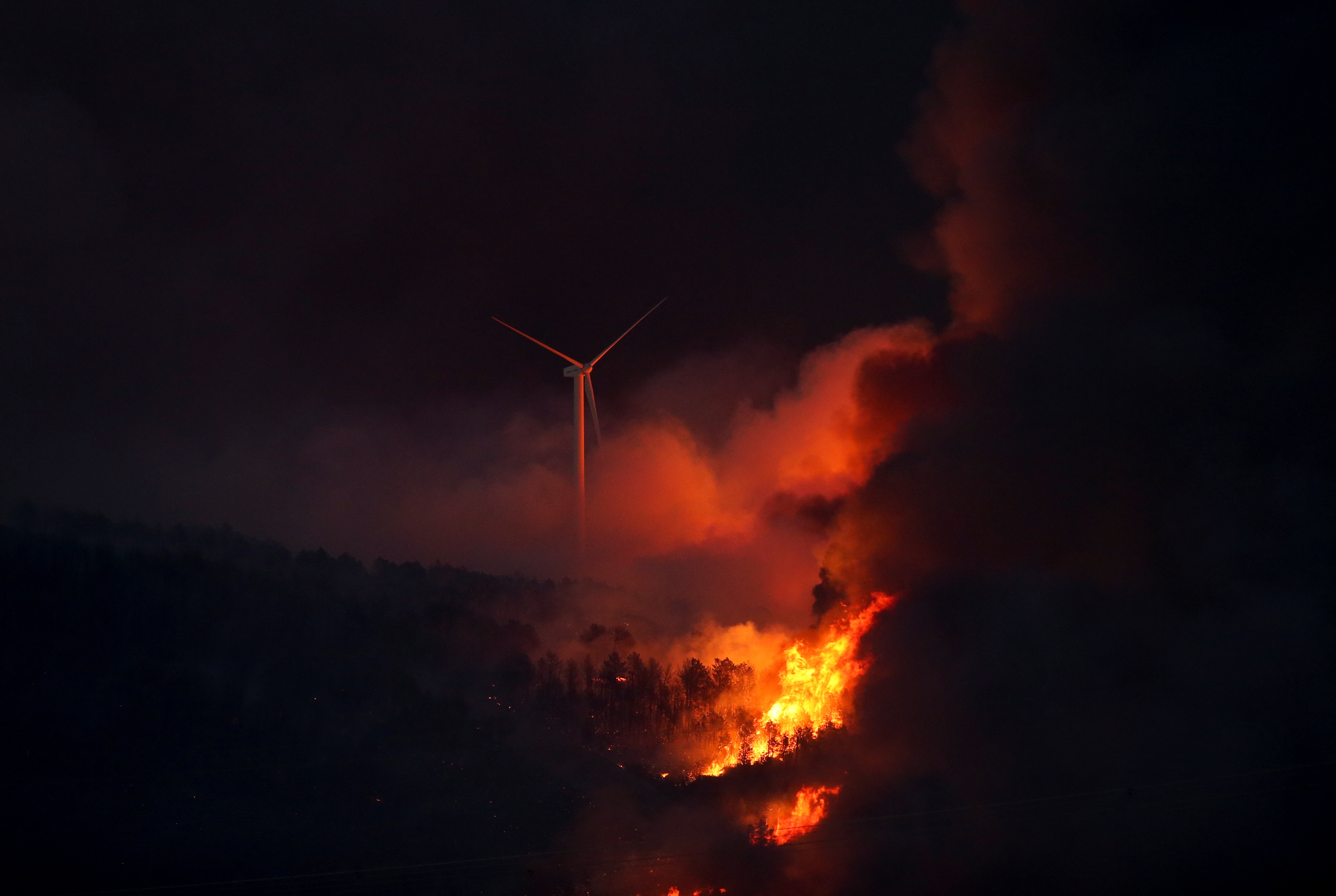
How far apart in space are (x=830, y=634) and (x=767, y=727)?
12478 millimetres

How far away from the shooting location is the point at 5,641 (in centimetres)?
17000

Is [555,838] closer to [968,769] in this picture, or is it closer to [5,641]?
[968,769]

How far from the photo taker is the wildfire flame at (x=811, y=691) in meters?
100

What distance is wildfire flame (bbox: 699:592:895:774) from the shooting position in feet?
330

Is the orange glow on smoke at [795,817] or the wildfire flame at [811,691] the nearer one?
the orange glow on smoke at [795,817]

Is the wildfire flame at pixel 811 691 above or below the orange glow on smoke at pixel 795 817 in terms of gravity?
above

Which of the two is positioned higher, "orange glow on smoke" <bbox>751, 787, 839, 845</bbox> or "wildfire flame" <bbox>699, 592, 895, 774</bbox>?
"wildfire flame" <bbox>699, 592, 895, 774</bbox>

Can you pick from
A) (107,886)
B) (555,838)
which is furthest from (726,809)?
(107,886)

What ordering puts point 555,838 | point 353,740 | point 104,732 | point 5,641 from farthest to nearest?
point 5,641 → point 104,732 → point 353,740 → point 555,838

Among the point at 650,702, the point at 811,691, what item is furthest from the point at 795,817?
the point at 650,702

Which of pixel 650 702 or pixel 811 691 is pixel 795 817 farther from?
pixel 650 702

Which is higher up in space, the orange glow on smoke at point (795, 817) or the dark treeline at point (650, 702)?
the dark treeline at point (650, 702)

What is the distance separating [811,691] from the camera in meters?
104

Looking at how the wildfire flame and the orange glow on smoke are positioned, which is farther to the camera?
the wildfire flame
